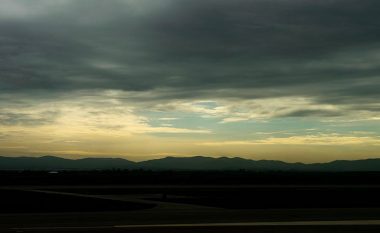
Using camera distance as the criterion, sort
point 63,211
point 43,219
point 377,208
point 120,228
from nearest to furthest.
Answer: point 120,228 < point 43,219 < point 63,211 < point 377,208

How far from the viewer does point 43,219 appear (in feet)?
93.7

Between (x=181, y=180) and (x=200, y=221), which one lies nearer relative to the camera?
(x=200, y=221)

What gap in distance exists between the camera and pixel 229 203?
135ft

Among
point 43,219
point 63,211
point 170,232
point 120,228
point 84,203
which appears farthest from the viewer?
point 84,203

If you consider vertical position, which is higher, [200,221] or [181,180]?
[181,180]

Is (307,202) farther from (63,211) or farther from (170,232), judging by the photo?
(170,232)

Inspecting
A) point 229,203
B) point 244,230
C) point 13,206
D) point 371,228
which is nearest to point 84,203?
point 13,206

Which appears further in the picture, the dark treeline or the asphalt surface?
the dark treeline

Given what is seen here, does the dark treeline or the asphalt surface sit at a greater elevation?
the dark treeline

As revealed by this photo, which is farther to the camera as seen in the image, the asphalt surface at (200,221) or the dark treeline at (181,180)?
the dark treeline at (181,180)

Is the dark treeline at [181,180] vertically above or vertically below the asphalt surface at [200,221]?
above

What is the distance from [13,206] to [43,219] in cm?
1067

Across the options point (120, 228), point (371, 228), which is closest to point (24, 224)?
point (120, 228)

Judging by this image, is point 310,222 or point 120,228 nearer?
point 120,228
